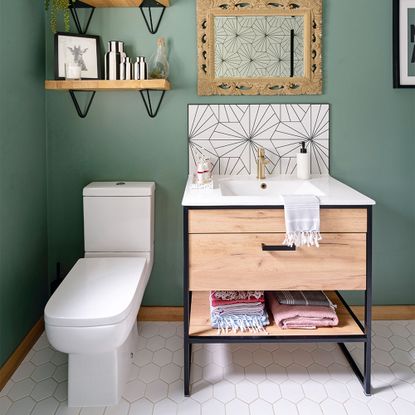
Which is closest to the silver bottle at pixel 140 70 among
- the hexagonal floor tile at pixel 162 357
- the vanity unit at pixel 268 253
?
the vanity unit at pixel 268 253

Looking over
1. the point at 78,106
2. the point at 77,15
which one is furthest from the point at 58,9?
the point at 78,106

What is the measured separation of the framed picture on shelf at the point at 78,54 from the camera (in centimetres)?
236

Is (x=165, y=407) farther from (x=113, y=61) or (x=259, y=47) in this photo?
(x=259, y=47)

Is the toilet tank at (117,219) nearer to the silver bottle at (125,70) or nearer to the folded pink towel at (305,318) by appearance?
the silver bottle at (125,70)

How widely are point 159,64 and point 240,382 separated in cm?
158

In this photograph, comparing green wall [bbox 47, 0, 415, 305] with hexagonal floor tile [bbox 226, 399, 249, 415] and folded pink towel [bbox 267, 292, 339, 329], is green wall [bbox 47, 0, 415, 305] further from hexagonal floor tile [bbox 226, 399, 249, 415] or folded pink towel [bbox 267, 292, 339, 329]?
hexagonal floor tile [bbox 226, 399, 249, 415]

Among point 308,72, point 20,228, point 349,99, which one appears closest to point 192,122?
point 308,72

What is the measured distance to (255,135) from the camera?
252cm

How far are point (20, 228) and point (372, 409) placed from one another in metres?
1.73

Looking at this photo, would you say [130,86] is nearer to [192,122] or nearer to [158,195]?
[192,122]

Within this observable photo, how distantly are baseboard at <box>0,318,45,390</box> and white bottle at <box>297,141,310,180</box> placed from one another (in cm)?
159

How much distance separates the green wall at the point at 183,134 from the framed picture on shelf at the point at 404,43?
39 millimetres

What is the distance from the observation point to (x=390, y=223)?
2.59 metres

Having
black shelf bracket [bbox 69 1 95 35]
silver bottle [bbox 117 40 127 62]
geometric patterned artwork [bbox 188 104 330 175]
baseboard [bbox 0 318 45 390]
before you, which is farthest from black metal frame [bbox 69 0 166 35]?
baseboard [bbox 0 318 45 390]
